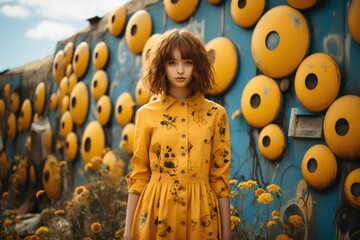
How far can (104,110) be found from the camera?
5.37m

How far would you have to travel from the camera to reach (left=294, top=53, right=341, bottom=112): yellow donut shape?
2549 mm

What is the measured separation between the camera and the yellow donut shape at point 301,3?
2776 millimetres

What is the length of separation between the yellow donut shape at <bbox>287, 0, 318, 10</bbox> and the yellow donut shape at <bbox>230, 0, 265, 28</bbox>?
0.32m

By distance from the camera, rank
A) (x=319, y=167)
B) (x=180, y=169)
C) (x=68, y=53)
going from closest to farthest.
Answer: (x=180, y=169)
(x=319, y=167)
(x=68, y=53)

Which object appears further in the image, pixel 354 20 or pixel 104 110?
pixel 104 110

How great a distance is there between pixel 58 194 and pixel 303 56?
493 cm

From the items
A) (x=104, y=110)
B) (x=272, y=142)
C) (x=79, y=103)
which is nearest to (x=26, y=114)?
(x=79, y=103)

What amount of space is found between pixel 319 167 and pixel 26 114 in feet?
23.5

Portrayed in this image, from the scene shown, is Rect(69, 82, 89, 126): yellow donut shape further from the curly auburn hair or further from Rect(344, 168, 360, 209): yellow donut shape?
Rect(344, 168, 360, 209): yellow donut shape

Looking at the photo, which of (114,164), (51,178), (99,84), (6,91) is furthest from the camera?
(6,91)

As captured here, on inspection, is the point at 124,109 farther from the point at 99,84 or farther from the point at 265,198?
the point at 265,198

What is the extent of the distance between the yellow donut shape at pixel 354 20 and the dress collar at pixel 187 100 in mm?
1367

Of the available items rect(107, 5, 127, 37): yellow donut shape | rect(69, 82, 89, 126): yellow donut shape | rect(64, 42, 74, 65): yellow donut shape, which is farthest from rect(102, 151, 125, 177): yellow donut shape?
rect(64, 42, 74, 65): yellow donut shape

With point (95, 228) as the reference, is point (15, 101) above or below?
above
